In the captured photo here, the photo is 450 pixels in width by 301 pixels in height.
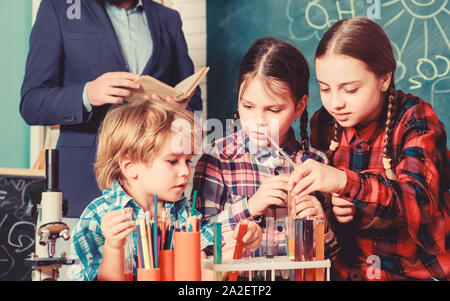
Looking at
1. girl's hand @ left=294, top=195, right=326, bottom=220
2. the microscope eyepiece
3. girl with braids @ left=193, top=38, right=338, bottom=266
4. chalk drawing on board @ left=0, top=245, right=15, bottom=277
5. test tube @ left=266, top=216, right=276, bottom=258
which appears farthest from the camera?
chalk drawing on board @ left=0, top=245, right=15, bottom=277

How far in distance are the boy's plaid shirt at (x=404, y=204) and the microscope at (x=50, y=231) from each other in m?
0.74

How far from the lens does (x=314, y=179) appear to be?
1.40 metres

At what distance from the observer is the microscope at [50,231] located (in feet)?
3.44

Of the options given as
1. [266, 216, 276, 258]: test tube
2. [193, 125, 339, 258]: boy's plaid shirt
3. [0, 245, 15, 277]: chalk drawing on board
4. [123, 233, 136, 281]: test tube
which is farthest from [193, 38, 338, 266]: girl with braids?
[0, 245, 15, 277]: chalk drawing on board

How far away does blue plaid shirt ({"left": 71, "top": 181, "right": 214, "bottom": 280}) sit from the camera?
1.25 meters

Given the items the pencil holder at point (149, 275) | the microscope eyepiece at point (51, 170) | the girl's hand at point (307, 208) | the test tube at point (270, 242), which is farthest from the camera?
the girl's hand at point (307, 208)

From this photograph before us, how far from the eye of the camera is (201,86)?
1.76 metres

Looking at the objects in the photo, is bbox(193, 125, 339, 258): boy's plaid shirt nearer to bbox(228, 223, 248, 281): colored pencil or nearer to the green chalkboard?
the green chalkboard

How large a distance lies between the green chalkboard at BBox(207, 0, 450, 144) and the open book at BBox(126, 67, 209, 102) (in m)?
0.20

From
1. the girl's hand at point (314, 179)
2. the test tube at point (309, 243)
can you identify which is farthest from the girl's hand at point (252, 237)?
the girl's hand at point (314, 179)

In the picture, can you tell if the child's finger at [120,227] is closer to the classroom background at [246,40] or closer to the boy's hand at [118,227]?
the boy's hand at [118,227]

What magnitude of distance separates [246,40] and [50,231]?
2.99 ft
